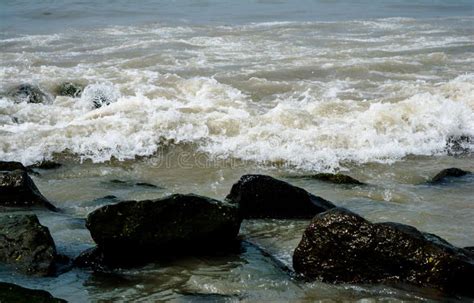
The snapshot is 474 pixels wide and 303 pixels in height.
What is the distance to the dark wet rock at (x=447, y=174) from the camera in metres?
8.45

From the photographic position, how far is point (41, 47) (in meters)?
21.8

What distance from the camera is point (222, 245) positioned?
5770 mm

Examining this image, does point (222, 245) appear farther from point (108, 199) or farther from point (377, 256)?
point (108, 199)

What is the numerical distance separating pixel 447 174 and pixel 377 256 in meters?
3.86

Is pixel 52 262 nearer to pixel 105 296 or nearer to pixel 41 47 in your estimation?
pixel 105 296

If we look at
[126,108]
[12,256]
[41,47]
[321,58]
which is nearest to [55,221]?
[12,256]

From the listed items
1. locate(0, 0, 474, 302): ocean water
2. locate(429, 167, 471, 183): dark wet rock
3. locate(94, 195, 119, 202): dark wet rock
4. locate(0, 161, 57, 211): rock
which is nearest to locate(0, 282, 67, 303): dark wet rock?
locate(0, 0, 474, 302): ocean water

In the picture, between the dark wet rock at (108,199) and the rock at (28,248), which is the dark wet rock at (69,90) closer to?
the dark wet rock at (108,199)

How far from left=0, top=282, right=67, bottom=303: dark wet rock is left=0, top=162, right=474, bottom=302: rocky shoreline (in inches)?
26.9

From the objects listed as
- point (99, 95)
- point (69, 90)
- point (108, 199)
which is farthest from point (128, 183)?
point (69, 90)

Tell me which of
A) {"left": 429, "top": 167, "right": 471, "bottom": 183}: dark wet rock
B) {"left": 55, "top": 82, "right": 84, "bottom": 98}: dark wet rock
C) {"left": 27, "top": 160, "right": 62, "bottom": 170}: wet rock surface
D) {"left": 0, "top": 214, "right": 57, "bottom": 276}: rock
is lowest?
{"left": 27, "top": 160, "right": 62, "bottom": 170}: wet rock surface

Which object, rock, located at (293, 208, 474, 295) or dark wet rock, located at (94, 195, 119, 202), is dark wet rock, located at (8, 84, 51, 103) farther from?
rock, located at (293, 208, 474, 295)

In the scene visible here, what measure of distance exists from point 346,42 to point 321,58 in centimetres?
332

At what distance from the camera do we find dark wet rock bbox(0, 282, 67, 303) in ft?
13.9
